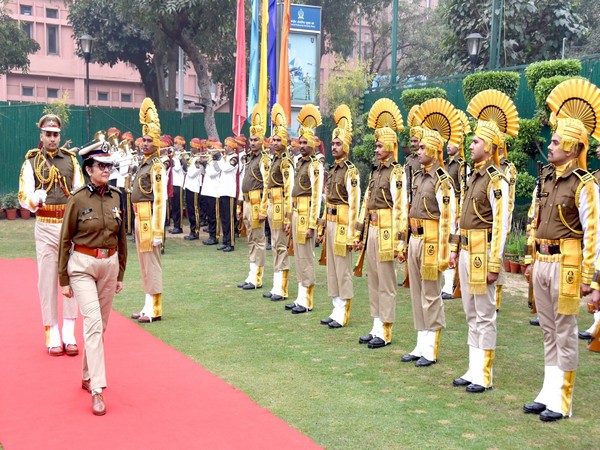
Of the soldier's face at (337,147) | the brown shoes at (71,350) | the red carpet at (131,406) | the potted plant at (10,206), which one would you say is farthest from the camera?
the potted plant at (10,206)

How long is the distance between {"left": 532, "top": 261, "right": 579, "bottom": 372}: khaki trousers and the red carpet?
1.96m

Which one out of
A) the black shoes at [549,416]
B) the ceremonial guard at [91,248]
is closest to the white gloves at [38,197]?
the ceremonial guard at [91,248]

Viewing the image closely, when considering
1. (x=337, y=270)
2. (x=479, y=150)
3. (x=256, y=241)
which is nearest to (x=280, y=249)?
(x=256, y=241)

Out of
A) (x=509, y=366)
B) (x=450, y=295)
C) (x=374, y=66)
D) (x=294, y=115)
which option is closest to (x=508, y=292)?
(x=450, y=295)

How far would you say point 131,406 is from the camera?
5.52 metres

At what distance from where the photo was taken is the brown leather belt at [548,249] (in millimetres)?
5301

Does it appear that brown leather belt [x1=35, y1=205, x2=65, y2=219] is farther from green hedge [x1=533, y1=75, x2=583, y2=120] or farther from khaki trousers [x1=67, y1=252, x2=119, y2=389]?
green hedge [x1=533, y1=75, x2=583, y2=120]

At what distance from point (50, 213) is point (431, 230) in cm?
361

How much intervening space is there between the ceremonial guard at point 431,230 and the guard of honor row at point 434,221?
Answer: 0.01 metres

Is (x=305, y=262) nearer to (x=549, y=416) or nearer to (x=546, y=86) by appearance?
(x=549, y=416)

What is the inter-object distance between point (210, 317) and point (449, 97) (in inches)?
346

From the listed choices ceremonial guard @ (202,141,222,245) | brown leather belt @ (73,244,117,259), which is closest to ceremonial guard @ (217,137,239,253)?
ceremonial guard @ (202,141,222,245)

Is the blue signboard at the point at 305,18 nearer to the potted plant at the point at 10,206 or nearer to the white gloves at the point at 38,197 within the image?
the potted plant at the point at 10,206

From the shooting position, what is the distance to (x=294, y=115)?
1856 cm
